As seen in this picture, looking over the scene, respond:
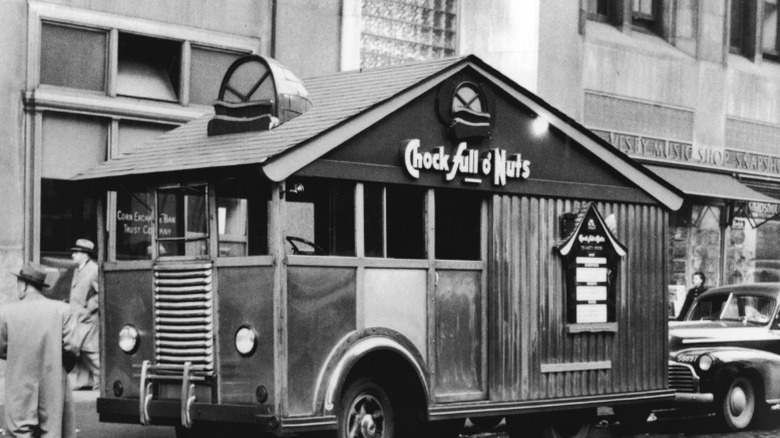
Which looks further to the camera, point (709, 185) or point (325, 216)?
point (709, 185)

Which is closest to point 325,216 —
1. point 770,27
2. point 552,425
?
point 552,425

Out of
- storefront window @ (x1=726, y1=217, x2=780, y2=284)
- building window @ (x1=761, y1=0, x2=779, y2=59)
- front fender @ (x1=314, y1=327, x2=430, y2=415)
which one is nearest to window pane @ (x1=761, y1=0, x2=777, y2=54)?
building window @ (x1=761, y1=0, x2=779, y2=59)

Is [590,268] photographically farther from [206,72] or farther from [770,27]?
[770,27]

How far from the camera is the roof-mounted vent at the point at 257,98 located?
11359 millimetres

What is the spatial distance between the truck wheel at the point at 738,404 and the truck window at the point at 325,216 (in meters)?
5.83

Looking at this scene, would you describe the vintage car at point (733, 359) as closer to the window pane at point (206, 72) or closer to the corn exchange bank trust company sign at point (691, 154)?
the window pane at point (206, 72)

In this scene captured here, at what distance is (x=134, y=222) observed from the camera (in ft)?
43.4

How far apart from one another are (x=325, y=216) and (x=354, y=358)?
1.23m

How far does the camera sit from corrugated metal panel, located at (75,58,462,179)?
1088 centimetres

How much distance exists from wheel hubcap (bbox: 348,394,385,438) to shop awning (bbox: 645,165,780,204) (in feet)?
52.6

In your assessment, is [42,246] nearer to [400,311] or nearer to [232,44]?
[232,44]

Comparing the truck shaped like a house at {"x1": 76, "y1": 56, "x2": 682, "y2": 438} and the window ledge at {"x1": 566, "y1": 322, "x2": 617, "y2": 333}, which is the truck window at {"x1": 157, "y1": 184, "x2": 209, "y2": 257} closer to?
the truck shaped like a house at {"x1": 76, "y1": 56, "x2": 682, "y2": 438}

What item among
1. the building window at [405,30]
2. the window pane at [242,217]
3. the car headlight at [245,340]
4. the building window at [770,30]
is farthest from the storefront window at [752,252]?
the car headlight at [245,340]

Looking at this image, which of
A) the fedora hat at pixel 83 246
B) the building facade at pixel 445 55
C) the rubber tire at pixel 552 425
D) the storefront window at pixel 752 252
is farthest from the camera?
the storefront window at pixel 752 252
